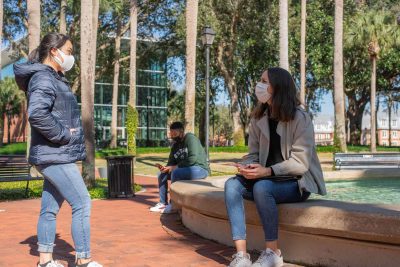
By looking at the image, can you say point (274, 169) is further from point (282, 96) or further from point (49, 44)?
point (49, 44)

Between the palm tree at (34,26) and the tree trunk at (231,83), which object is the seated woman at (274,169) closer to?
the palm tree at (34,26)

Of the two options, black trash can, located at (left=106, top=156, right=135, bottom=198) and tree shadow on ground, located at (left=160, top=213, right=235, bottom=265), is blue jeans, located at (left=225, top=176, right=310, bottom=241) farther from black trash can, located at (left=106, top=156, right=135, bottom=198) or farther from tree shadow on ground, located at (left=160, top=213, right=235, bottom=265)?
black trash can, located at (left=106, top=156, right=135, bottom=198)

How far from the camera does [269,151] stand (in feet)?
14.4

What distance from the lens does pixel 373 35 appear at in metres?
28.6

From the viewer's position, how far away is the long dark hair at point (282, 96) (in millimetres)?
4242

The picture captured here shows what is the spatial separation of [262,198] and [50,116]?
1713mm

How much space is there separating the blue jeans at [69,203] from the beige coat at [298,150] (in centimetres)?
149

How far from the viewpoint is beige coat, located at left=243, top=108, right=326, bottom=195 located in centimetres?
415

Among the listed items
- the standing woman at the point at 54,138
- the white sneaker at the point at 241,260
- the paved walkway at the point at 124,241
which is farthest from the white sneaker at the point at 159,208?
the white sneaker at the point at 241,260

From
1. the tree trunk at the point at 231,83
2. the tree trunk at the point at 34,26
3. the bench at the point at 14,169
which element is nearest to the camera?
the bench at the point at 14,169

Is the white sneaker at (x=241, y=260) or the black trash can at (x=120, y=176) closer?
the white sneaker at (x=241, y=260)

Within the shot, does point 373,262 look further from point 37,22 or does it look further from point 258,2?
point 258,2

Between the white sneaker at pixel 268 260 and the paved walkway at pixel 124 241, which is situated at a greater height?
the white sneaker at pixel 268 260

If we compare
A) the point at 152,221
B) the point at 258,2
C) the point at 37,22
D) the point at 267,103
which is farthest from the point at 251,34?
the point at 267,103
